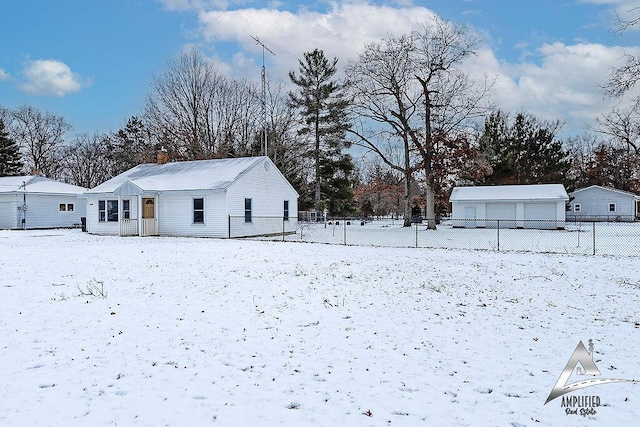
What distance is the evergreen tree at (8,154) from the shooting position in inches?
1855

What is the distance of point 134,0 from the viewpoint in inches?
733

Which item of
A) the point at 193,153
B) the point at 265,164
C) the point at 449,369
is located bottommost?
the point at 449,369

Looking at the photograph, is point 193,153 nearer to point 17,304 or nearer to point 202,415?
point 17,304

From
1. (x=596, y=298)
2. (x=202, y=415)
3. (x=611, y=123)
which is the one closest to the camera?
(x=202, y=415)

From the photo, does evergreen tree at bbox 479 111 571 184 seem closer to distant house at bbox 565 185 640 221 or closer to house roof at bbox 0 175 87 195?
distant house at bbox 565 185 640 221

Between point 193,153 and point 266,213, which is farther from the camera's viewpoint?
point 193,153

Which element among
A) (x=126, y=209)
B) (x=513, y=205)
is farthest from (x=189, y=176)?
(x=513, y=205)

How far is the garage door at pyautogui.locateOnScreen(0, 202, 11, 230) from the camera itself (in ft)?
101

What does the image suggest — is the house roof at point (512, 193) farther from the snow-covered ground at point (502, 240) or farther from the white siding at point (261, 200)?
the white siding at point (261, 200)

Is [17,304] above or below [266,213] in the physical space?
below

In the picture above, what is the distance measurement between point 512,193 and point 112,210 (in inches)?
1280

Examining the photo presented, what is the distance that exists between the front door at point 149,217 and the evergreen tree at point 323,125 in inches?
881

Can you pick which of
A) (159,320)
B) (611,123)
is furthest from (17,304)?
(611,123)

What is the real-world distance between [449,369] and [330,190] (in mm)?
43131
